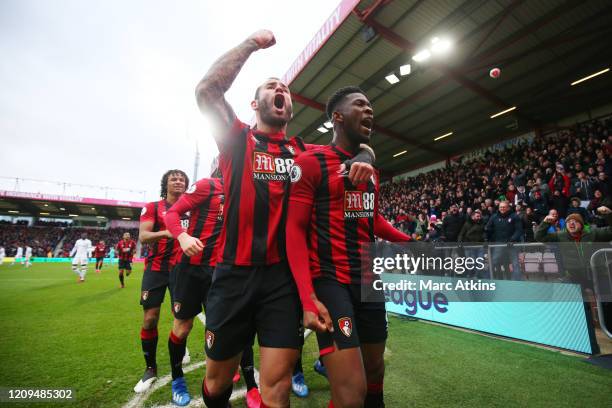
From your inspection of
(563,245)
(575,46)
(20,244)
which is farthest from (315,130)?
(20,244)

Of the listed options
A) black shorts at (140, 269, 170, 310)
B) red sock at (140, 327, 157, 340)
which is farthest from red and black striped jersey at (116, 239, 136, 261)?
red sock at (140, 327, 157, 340)

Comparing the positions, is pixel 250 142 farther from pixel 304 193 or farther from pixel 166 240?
pixel 166 240

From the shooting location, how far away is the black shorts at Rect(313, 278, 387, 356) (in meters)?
1.58

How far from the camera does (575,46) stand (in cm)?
1049

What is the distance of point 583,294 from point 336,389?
4525 mm

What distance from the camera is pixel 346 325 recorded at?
1618 mm

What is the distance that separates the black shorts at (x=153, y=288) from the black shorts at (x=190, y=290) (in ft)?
1.88

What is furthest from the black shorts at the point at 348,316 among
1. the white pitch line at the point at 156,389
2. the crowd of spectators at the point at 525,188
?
the crowd of spectators at the point at 525,188

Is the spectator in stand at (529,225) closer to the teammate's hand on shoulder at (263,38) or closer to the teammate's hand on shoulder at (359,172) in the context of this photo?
the teammate's hand on shoulder at (359,172)

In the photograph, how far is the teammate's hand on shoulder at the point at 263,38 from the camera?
195 centimetres

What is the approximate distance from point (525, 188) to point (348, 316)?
39.7 feet

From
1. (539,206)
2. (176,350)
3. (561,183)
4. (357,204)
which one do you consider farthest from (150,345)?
(561,183)

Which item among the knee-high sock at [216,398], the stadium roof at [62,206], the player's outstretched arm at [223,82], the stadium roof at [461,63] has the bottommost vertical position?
the knee-high sock at [216,398]

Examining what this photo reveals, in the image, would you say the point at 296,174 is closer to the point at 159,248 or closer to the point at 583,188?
the point at 159,248
